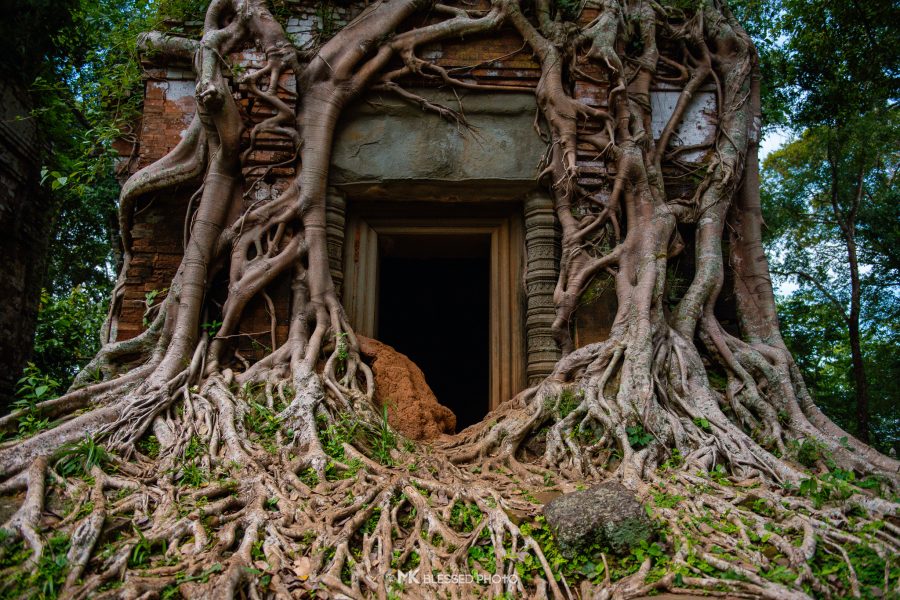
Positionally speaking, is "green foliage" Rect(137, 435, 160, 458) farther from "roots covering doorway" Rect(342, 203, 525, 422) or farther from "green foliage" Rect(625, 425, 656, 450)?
"green foliage" Rect(625, 425, 656, 450)

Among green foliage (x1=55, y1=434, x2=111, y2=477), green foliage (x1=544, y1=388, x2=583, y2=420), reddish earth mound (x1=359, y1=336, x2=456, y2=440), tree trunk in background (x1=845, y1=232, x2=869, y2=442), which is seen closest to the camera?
green foliage (x1=55, y1=434, x2=111, y2=477)

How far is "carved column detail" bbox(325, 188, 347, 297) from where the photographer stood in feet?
15.3

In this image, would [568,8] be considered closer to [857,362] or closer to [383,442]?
[383,442]

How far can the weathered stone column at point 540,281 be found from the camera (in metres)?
4.47

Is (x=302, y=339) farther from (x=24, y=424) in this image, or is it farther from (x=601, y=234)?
(x=601, y=234)

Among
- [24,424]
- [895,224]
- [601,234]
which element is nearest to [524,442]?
[601,234]

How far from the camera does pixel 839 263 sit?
10.5m

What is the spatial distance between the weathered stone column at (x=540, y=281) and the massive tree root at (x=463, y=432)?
14 cm

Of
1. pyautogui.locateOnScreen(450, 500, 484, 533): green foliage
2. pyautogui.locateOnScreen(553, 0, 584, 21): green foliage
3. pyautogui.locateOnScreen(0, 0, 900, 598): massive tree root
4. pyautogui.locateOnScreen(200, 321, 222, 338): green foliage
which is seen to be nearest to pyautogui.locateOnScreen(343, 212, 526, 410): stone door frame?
pyautogui.locateOnScreen(0, 0, 900, 598): massive tree root

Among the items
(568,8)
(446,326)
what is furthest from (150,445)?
(446,326)

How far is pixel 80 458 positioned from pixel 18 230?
156 inches

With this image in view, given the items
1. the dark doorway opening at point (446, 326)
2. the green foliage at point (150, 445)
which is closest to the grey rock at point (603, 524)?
the green foliage at point (150, 445)

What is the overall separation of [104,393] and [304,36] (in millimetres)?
2849

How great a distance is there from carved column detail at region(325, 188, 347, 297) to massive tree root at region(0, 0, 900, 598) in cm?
18
